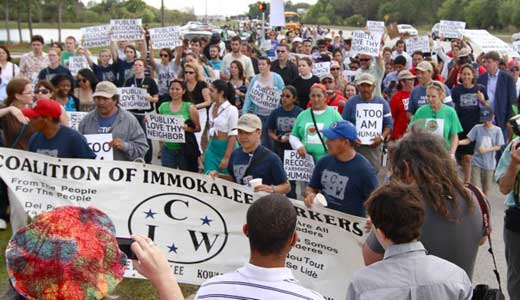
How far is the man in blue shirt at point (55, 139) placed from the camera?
20.9 feet

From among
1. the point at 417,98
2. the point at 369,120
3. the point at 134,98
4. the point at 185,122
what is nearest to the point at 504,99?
the point at 417,98

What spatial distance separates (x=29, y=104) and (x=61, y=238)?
624cm

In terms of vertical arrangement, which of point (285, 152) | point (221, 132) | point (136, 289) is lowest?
point (136, 289)

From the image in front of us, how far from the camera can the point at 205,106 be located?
10023mm

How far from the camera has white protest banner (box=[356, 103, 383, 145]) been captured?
8.70 meters

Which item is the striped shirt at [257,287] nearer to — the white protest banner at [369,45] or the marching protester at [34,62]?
the white protest banner at [369,45]

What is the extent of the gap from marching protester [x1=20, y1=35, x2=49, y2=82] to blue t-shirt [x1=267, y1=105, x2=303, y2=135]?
6.09 m

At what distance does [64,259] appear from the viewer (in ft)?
6.77

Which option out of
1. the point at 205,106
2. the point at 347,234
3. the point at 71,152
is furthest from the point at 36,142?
the point at 205,106

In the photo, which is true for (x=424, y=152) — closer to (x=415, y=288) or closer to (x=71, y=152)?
(x=415, y=288)

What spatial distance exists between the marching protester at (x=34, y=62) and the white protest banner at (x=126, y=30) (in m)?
1.60

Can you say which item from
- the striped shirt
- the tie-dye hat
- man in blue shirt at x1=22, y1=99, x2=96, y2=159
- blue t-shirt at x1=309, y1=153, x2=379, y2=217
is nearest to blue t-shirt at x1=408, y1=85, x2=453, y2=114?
blue t-shirt at x1=309, y1=153, x2=379, y2=217

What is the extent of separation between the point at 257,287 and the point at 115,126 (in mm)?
4967

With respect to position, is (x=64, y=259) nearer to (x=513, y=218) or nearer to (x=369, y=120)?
(x=513, y=218)
